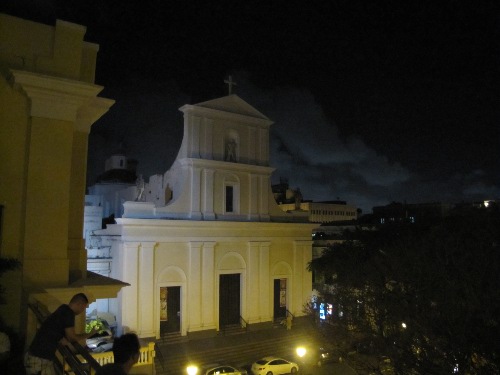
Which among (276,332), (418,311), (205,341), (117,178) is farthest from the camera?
(117,178)

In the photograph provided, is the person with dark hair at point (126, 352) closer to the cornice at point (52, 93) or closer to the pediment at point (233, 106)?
the cornice at point (52, 93)

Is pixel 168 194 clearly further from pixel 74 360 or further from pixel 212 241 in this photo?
pixel 74 360

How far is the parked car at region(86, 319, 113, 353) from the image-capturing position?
61.2 ft

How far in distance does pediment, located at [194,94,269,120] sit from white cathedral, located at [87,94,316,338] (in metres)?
0.06

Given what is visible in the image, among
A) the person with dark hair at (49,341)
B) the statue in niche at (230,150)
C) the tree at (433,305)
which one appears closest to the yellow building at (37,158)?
the person with dark hair at (49,341)

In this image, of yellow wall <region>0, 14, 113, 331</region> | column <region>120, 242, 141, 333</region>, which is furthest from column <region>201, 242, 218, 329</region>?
yellow wall <region>0, 14, 113, 331</region>

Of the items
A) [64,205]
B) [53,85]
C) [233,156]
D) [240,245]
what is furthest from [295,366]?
[53,85]

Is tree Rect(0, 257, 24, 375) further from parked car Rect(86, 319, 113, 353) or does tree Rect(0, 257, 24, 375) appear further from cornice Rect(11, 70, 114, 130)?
parked car Rect(86, 319, 113, 353)

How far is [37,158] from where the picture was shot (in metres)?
7.40

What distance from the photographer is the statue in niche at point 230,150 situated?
2649cm

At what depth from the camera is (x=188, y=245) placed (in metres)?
23.9

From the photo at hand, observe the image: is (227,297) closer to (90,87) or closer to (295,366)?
(295,366)

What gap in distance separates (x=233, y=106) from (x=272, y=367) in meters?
15.3

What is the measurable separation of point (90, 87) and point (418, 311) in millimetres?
10650
